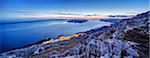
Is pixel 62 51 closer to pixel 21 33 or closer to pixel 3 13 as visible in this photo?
pixel 21 33

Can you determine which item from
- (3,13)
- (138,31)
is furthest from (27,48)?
(138,31)

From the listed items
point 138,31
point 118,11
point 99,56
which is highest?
point 118,11

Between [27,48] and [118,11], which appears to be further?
[27,48]

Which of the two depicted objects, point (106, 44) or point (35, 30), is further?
point (35, 30)

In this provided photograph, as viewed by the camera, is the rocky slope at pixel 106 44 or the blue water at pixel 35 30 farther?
the blue water at pixel 35 30
